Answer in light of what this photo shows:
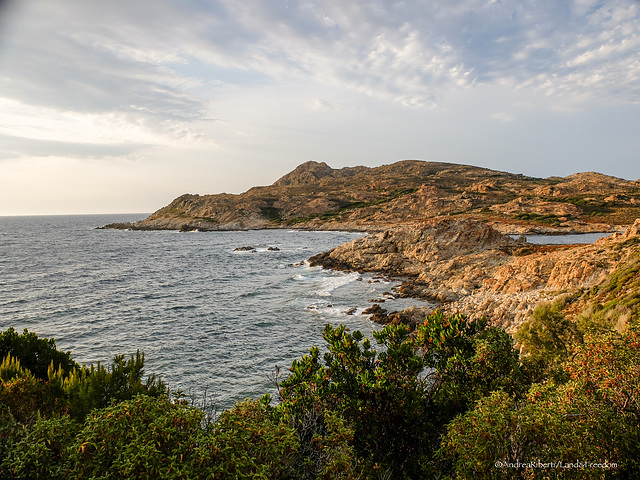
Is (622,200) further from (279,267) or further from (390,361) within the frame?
(390,361)

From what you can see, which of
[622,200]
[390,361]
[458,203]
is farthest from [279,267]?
[622,200]

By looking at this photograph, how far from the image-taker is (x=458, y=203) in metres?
172

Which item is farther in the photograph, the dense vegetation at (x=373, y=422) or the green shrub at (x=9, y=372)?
the green shrub at (x=9, y=372)

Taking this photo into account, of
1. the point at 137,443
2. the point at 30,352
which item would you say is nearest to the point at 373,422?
the point at 137,443

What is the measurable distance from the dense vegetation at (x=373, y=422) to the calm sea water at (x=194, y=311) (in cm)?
1440

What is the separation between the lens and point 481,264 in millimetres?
54250

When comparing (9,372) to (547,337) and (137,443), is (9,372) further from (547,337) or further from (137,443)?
(547,337)

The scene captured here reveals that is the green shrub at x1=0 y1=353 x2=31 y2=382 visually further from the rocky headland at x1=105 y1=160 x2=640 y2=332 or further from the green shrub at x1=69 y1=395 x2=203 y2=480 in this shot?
the rocky headland at x1=105 y1=160 x2=640 y2=332

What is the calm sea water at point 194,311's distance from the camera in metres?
29.1

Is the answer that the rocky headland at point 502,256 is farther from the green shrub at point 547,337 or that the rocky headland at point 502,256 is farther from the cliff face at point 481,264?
the green shrub at point 547,337

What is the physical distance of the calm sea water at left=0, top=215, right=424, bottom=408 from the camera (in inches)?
1146

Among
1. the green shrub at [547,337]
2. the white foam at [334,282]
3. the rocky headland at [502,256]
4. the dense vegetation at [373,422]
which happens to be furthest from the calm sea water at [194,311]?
the green shrub at [547,337]

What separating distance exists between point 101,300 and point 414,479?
49859 mm

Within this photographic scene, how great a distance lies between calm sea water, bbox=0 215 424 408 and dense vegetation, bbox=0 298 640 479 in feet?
47.3
